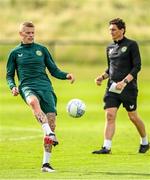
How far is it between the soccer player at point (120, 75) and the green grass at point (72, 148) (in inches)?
16.2

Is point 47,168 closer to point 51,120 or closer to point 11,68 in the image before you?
point 51,120

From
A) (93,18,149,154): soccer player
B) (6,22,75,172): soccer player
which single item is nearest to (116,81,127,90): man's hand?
(93,18,149,154): soccer player

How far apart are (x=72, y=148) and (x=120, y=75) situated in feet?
6.14

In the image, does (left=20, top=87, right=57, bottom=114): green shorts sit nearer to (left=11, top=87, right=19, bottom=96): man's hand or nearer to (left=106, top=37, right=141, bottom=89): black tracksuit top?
(left=11, top=87, right=19, bottom=96): man's hand

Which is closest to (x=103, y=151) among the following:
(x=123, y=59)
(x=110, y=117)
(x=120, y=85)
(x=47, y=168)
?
(x=110, y=117)

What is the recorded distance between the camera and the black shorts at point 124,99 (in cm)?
1720

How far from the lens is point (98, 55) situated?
58125 millimetres

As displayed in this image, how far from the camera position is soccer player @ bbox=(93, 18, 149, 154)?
1691 cm

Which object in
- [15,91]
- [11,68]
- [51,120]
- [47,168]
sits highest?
[11,68]

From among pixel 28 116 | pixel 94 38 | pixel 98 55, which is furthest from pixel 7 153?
pixel 94 38

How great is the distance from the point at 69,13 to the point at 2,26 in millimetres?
5505

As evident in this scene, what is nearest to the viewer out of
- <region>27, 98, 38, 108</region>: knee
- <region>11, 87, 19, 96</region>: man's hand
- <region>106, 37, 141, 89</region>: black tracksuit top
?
<region>27, 98, 38, 108</region>: knee

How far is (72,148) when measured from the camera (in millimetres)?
17938

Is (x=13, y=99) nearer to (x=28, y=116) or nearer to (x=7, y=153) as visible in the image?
(x=28, y=116)
